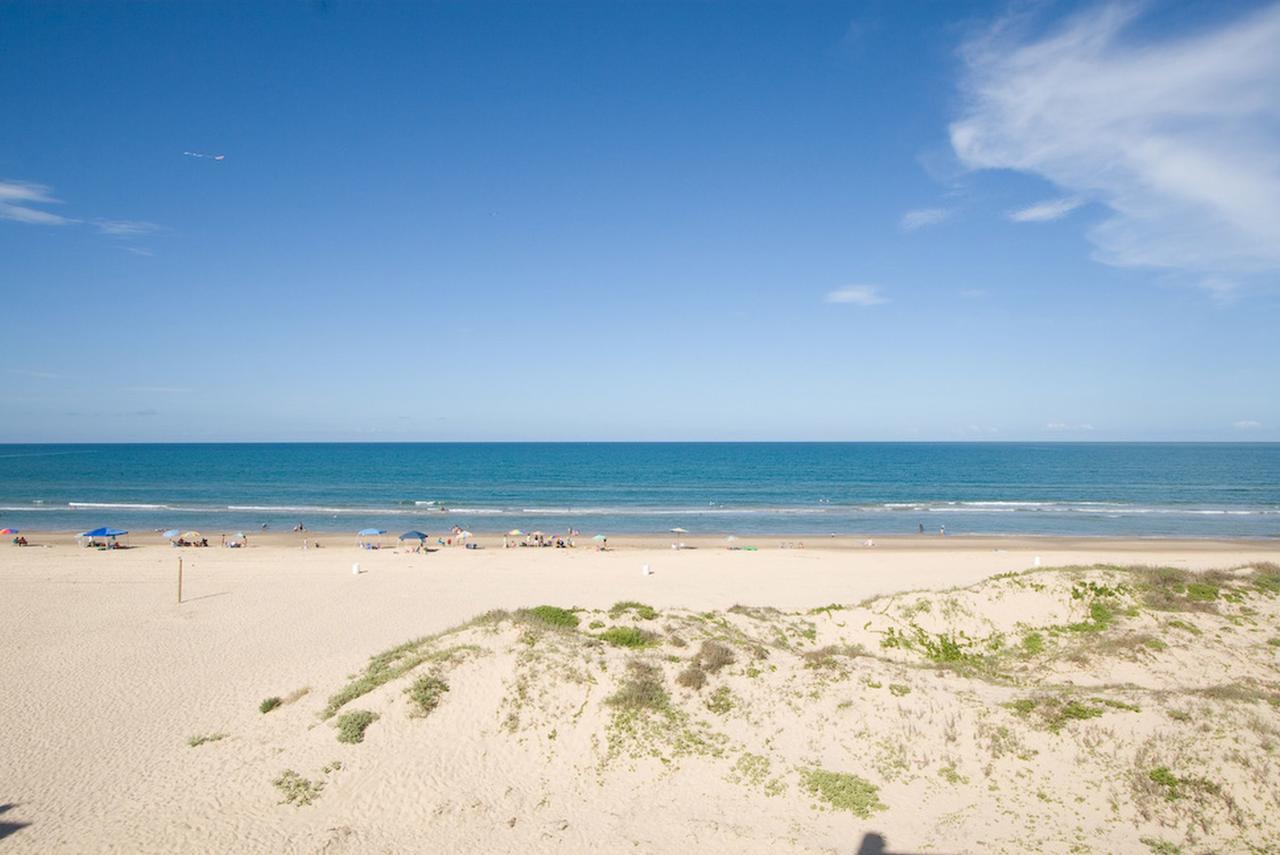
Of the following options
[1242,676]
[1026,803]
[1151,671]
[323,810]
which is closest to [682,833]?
[1026,803]

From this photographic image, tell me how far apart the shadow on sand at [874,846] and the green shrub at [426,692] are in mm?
8613

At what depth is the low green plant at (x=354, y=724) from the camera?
13.4m

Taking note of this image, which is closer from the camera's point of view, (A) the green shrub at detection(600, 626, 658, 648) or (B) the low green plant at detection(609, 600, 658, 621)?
(A) the green shrub at detection(600, 626, 658, 648)

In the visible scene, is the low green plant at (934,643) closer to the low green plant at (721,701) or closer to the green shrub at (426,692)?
the low green plant at (721,701)

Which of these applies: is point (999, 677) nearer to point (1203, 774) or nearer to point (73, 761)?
point (1203, 774)

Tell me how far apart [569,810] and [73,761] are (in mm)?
11240

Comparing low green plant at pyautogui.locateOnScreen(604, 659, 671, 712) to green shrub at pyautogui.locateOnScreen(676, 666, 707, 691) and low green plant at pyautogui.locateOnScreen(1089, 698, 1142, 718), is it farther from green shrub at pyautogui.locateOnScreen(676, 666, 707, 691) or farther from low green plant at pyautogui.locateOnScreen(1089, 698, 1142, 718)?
low green plant at pyautogui.locateOnScreen(1089, 698, 1142, 718)

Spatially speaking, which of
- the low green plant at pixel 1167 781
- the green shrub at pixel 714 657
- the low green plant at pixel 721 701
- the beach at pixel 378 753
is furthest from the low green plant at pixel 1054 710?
the green shrub at pixel 714 657

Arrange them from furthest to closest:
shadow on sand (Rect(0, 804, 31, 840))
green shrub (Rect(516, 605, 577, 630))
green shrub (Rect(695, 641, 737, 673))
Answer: green shrub (Rect(516, 605, 577, 630)), green shrub (Rect(695, 641, 737, 673)), shadow on sand (Rect(0, 804, 31, 840))

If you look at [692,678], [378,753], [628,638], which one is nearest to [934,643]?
[692,678]

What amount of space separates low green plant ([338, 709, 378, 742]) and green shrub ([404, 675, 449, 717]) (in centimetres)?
86

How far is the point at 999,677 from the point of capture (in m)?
15.7

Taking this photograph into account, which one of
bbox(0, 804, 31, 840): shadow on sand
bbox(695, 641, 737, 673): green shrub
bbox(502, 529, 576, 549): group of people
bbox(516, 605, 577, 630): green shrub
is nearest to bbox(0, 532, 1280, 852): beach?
bbox(0, 804, 31, 840): shadow on sand

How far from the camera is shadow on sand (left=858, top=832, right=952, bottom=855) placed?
392 inches
